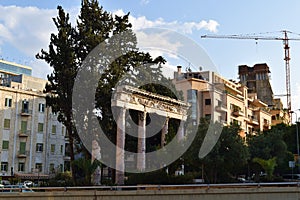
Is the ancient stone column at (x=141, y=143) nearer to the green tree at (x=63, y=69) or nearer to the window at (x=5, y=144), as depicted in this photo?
the green tree at (x=63, y=69)

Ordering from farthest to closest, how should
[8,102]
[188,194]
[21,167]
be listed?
[21,167], [8,102], [188,194]

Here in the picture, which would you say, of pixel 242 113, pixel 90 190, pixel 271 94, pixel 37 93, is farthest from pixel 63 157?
pixel 271 94

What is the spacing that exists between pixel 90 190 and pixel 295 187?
9040 mm

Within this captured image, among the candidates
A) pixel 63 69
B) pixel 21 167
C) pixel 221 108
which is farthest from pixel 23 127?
pixel 221 108

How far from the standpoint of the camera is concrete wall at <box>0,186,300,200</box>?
17844mm

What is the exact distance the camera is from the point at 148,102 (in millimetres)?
35938

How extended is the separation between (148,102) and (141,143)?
3.48 meters

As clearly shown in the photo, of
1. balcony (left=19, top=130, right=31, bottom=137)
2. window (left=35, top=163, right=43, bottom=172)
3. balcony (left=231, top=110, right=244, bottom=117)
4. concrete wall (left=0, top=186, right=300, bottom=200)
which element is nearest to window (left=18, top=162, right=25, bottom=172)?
window (left=35, top=163, right=43, bottom=172)

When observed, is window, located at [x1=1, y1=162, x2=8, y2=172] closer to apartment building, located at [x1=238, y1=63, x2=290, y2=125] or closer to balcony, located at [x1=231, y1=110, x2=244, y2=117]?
balcony, located at [x1=231, y1=110, x2=244, y2=117]

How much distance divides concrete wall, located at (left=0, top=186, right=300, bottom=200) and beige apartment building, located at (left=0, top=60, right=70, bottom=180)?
103 ft

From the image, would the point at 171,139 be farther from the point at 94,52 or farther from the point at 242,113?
the point at 242,113

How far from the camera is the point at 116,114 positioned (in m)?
33.1

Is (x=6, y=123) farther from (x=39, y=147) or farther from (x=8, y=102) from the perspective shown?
(x=39, y=147)

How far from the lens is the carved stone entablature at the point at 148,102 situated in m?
32.4
